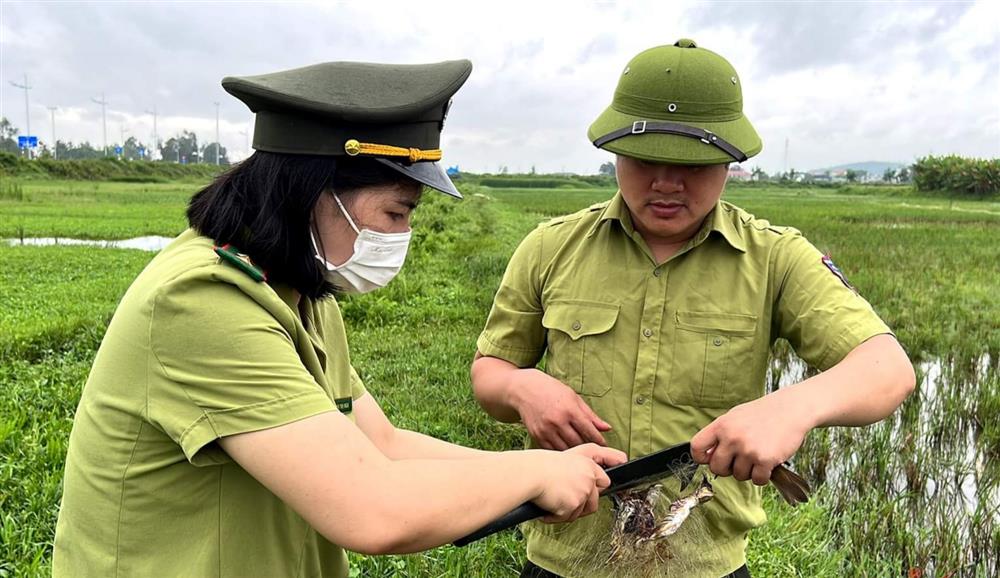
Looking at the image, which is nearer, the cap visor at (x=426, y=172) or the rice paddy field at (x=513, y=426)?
the cap visor at (x=426, y=172)

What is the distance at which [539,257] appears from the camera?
6.10ft

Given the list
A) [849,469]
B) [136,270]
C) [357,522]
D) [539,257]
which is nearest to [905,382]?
[539,257]

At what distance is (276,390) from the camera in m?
1.11

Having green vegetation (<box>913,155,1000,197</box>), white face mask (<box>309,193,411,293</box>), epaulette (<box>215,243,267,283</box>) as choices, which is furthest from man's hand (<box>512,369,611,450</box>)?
green vegetation (<box>913,155,1000,197</box>)

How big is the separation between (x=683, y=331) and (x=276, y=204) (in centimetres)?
92

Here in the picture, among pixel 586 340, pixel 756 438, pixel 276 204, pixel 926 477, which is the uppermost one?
pixel 276 204

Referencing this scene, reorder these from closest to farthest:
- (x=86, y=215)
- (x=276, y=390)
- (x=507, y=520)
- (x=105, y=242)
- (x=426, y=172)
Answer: (x=276, y=390) → (x=507, y=520) → (x=426, y=172) → (x=105, y=242) → (x=86, y=215)

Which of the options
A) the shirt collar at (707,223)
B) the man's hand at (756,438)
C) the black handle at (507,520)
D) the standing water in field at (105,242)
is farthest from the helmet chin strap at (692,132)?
the standing water in field at (105,242)

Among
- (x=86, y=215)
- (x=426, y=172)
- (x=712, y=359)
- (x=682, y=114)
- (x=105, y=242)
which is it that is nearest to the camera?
(x=426, y=172)

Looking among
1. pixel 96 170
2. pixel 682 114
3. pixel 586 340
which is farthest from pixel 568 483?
pixel 96 170

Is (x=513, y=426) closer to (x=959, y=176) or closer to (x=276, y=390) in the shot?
(x=276, y=390)

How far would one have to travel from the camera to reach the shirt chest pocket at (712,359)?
65.7 inches

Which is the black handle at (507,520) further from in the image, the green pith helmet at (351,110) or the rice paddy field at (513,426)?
the rice paddy field at (513,426)

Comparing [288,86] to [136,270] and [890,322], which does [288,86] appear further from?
[136,270]
